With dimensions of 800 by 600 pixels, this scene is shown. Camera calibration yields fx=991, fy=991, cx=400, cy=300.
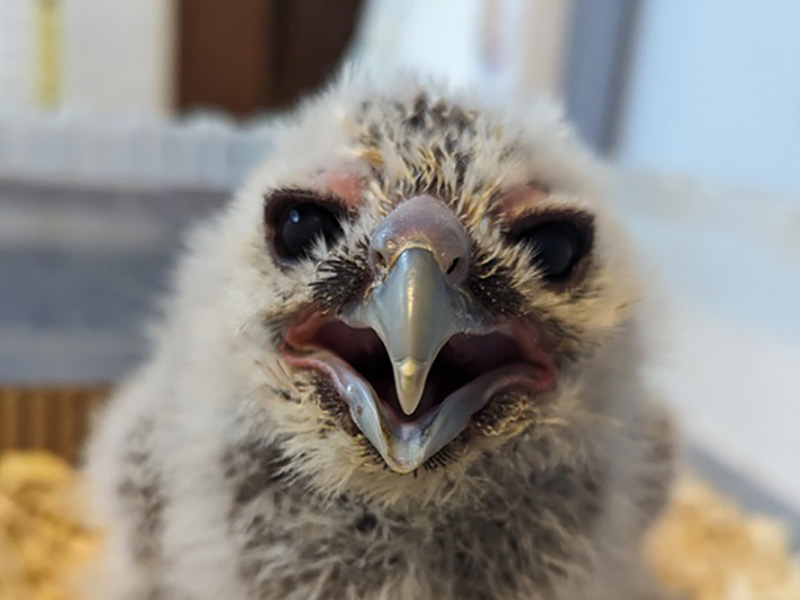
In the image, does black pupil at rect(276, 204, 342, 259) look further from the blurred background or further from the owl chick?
the blurred background

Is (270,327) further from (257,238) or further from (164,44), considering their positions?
(164,44)

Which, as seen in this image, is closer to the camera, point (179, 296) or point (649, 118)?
point (179, 296)

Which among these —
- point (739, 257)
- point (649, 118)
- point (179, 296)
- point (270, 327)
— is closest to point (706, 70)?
point (649, 118)

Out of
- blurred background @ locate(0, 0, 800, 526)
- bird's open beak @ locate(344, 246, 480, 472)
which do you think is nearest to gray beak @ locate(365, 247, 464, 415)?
bird's open beak @ locate(344, 246, 480, 472)

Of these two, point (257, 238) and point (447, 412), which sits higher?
point (257, 238)

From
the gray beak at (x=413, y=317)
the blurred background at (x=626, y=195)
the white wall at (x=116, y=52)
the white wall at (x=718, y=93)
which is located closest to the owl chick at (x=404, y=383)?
the gray beak at (x=413, y=317)

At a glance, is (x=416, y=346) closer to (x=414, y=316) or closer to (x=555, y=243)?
(x=414, y=316)

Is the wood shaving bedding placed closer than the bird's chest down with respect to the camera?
No
